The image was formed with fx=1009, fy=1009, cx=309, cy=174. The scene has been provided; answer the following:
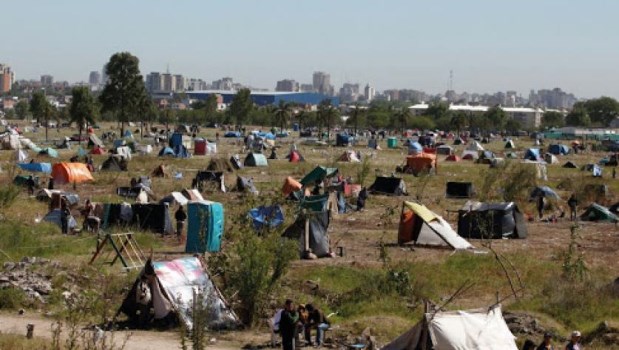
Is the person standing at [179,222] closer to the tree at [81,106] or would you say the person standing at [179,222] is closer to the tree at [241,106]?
the tree at [81,106]

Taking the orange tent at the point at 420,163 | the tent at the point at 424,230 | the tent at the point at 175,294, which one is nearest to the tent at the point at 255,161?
the orange tent at the point at 420,163

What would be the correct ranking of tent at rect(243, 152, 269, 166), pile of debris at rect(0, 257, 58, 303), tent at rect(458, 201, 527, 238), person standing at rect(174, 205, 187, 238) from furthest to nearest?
tent at rect(243, 152, 269, 166)
tent at rect(458, 201, 527, 238)
person standing at rect(174, 205, 187, 238)
pile of debris at rect(0, 257, 58, 303)

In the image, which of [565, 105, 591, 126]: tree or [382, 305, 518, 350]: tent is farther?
[565, 105, 591, 126]: tree

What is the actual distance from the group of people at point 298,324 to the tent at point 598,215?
17.8m

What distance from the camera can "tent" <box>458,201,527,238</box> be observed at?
26625 mm

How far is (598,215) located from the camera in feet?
104

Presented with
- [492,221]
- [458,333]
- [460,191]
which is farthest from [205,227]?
[460,191]

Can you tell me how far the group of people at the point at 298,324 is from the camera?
48.2 feet

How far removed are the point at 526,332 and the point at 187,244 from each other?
354 inches

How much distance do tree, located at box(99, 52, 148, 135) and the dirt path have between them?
6441cm

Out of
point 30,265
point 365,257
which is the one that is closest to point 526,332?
point 365,257

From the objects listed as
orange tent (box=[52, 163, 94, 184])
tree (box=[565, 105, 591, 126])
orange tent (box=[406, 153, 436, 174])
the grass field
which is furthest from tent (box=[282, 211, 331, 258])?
tree (box=[565, 105, 591, 126])

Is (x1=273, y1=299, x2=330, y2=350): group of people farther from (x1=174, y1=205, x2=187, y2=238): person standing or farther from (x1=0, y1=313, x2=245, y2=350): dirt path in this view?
(x1=174, y1=205, x2=187, y2=238): person standing

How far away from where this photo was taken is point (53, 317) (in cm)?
1688
